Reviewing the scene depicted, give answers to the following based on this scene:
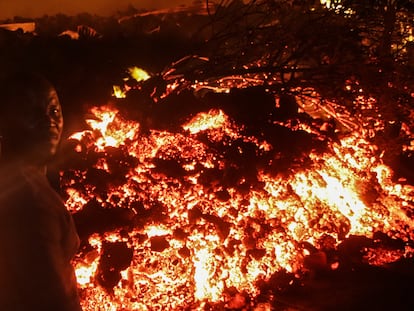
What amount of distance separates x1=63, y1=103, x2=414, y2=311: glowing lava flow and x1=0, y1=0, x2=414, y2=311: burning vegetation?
0.04 ft

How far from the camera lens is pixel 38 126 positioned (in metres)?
1.78

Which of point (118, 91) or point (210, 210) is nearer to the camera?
point (210, 210)

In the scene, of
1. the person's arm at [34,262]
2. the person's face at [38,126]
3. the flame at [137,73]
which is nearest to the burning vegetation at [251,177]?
the flame at [137,73]

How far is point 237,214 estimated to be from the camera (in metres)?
4.26

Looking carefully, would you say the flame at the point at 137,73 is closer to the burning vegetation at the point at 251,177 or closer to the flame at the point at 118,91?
the burning vegetation at the point at 251,177

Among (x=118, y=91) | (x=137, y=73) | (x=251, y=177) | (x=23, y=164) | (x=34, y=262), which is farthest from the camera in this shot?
(x=137, y=73)

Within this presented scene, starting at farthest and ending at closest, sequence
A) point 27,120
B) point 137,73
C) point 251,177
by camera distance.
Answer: point 137,73, point 251,177, point 27,120

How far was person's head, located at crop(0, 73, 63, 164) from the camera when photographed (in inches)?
68.3

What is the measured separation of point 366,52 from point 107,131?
3.24m

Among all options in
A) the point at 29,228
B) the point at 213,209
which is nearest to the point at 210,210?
the point at 213,209

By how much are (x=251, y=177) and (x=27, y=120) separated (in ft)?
9.90

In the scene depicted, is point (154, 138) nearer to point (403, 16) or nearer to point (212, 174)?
point (212, 174)

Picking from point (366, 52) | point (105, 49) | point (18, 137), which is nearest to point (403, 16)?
point (366, 52)

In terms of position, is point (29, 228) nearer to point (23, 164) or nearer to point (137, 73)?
point (23, 164)
